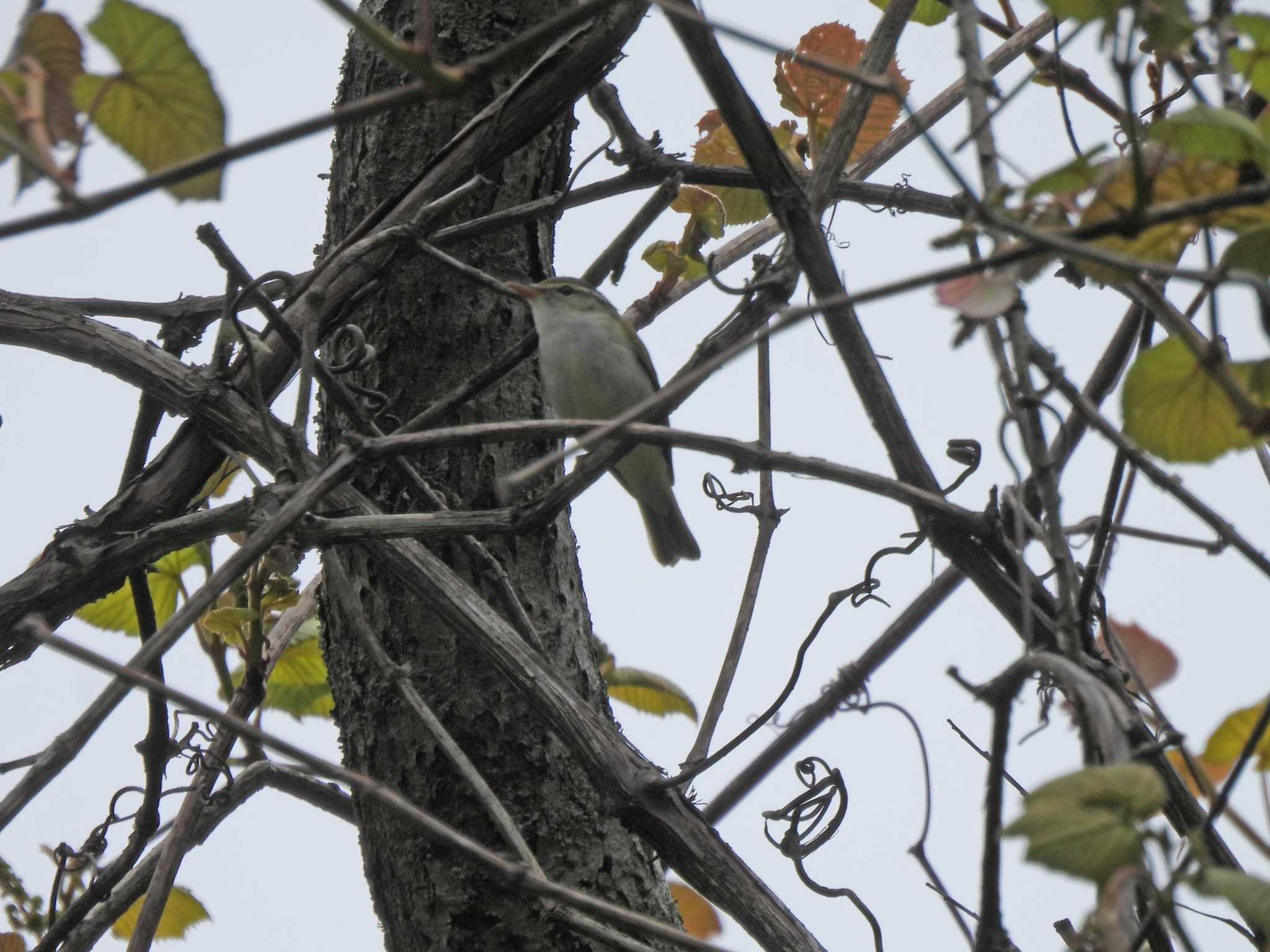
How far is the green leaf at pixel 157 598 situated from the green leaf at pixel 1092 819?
78.9 inches

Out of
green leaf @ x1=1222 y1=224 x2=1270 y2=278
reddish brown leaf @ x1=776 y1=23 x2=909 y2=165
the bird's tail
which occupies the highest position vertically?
the bird's tail

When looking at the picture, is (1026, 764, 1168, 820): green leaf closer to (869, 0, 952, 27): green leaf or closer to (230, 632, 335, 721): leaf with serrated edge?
(869, 0, 952, 27): green leaf

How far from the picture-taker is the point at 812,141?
238 cm

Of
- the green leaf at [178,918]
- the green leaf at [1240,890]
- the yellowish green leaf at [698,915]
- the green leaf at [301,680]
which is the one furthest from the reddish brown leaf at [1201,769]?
the green leaf at [178,918]

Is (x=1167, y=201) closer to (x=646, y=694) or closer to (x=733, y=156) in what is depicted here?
(x=733, y=156)

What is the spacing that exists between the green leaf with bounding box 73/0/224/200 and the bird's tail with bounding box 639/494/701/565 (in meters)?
3.18

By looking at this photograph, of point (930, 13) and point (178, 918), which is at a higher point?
point (930, 13)

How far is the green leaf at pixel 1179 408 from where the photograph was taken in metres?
1.18

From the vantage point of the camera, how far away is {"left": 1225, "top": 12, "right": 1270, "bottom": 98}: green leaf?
3.28 feet

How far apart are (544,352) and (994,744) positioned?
246 centimetres

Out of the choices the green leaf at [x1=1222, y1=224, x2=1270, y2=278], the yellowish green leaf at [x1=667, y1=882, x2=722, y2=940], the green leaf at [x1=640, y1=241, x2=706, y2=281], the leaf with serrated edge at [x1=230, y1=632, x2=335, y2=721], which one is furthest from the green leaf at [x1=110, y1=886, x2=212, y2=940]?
the green leaf at [x1=1222, y1=224, x2=1270, y2=278]

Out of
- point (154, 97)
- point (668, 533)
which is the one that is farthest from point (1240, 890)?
point (668, 533)

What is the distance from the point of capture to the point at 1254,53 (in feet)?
3.41

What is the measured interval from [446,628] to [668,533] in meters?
2.09
